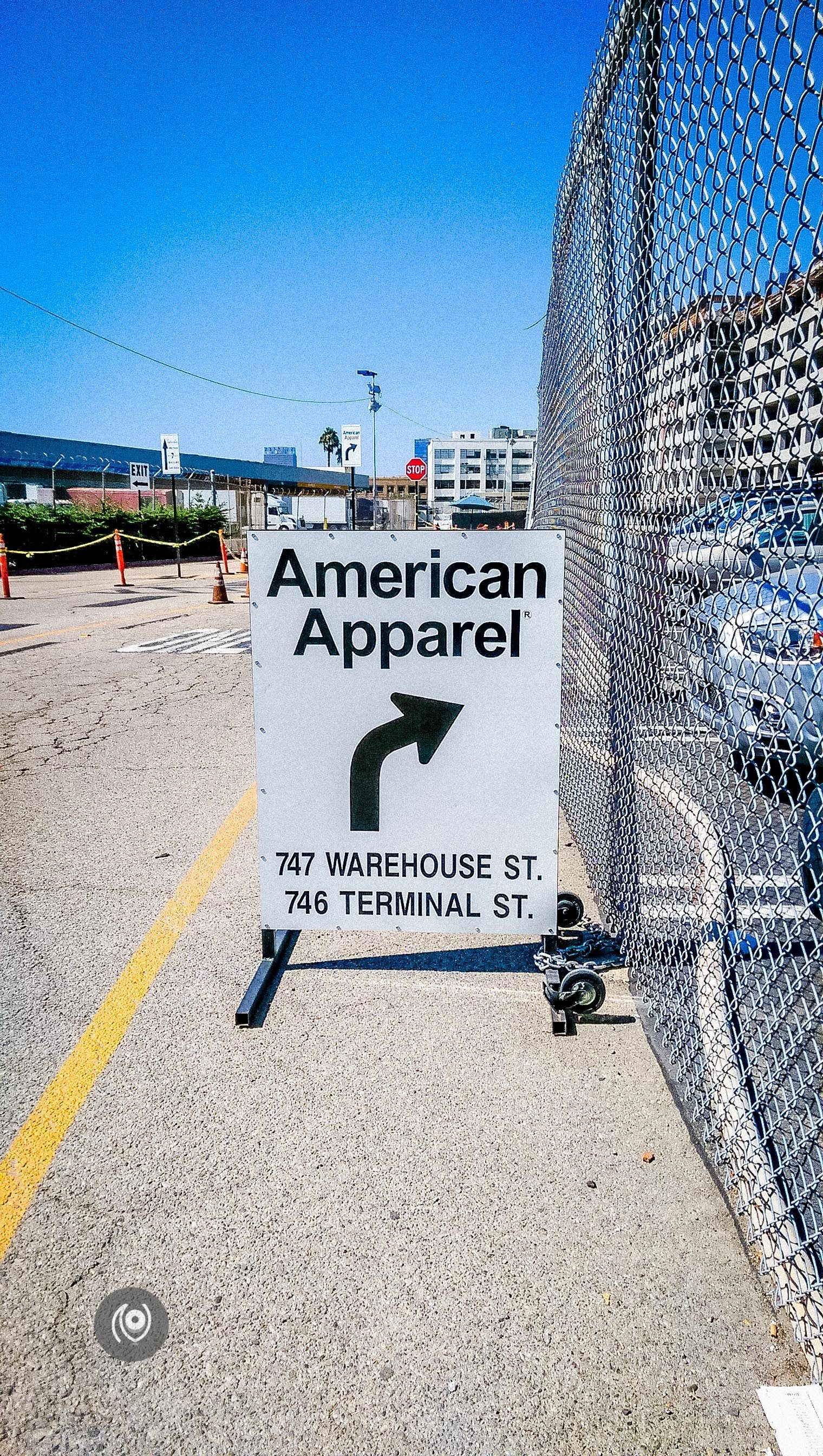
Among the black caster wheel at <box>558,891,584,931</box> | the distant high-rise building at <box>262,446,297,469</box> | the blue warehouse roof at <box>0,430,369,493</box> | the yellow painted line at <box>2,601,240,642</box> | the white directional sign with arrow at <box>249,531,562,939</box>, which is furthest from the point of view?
the distant high-rise building at <box>262,446,297,469</box>

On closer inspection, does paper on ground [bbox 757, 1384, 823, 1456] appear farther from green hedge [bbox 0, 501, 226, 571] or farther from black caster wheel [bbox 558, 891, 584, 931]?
green hedge [bbox 0, 501, 226, 571]

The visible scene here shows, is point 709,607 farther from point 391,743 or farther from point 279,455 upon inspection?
point 279,455

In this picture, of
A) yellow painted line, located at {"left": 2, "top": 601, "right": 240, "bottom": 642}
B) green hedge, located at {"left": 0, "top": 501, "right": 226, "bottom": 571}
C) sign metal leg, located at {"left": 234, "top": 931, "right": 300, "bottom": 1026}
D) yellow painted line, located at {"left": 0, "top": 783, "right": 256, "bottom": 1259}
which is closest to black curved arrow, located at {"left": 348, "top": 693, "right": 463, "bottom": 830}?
sign metal leg, located at {"left": 234, "top": 931, "right": 300, "bottom": 1026}

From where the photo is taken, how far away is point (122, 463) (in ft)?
156

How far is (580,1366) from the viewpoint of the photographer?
175cm

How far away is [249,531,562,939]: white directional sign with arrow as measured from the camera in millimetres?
2881

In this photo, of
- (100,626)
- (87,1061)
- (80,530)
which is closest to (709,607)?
(87,1061)

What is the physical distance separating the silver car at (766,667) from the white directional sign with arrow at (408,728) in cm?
50

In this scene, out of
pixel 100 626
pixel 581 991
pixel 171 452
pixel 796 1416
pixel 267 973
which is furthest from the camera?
pixel 171 452

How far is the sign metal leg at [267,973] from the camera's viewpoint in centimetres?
295

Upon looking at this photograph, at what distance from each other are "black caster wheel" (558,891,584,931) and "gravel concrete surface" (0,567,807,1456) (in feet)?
0.87

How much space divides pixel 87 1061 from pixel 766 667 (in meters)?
2.27

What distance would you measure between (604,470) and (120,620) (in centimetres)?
1185

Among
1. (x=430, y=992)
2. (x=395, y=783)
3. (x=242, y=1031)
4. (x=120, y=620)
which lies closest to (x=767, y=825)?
(x=395, y=783)
